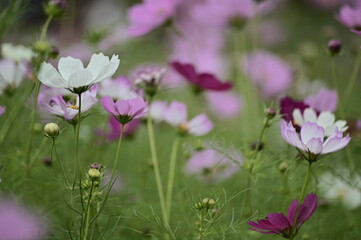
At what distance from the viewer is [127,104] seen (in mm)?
581

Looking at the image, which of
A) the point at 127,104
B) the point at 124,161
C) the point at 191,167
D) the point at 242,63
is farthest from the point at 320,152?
the point at 242,63

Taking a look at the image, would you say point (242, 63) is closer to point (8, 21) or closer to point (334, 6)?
point (8, 21)

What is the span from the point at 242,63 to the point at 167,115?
0.65 metres

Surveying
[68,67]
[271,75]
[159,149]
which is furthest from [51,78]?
[271,75]

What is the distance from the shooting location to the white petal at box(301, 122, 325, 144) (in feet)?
1.88

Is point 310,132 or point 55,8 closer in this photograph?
point 310,132

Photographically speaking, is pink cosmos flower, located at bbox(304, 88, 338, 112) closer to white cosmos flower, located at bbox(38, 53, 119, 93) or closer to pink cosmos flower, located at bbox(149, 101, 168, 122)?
pink cosmos flower, located at bbox(149, 101, 168, 122)

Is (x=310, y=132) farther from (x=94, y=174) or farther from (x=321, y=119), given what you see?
(x=94, y=174)

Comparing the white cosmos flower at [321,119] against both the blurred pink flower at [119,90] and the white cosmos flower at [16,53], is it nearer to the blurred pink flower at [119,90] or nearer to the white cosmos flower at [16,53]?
the blurred pink flower at [119,90]

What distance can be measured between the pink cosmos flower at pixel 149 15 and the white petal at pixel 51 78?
37cm

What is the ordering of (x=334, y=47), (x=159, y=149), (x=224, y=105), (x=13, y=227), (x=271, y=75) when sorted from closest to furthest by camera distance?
1. (x=13, y=227)
2. (x=334, y=47)
3. (x=159, y=149)
4. (x=271, y=75)
5. (x=224, y=105)

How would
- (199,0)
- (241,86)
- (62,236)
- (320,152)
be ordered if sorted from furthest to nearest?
1. (199,0)
2. (241,86)
3. (62,236)
4. (320,152)

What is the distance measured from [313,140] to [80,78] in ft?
0.77

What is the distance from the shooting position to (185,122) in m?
0.80
